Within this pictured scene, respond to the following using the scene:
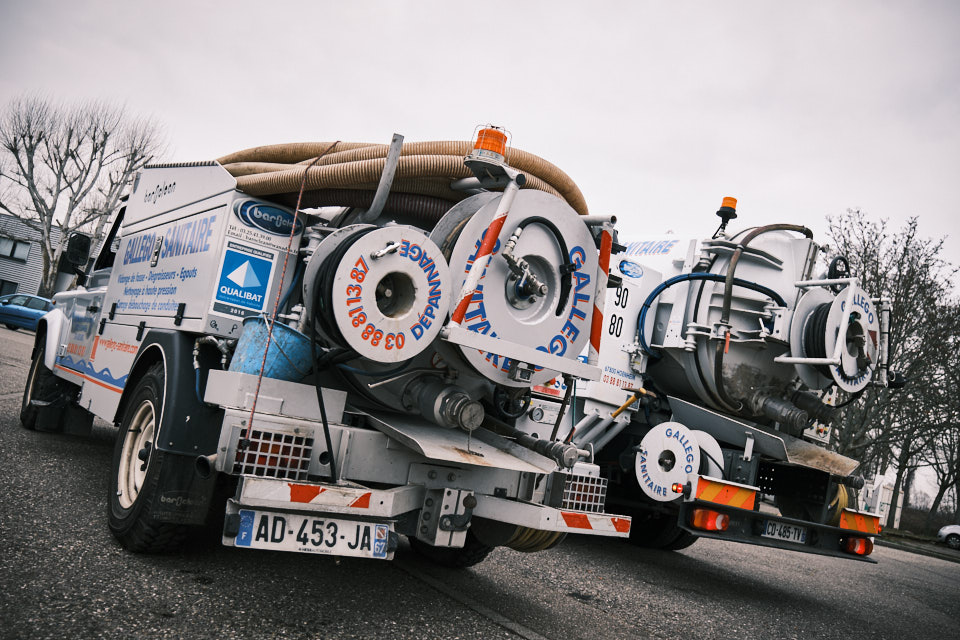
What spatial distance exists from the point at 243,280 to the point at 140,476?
1.16m

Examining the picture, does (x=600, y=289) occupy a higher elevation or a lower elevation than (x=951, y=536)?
higher

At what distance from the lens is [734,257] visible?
5691mm

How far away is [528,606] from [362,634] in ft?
4.18

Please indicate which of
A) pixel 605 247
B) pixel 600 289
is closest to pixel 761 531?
pixel 600 289

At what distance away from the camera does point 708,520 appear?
17.0 feet

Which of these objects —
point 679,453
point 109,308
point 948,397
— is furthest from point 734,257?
point 948,397

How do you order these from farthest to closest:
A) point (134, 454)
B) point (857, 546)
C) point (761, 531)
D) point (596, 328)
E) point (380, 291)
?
point (857, 546) → point (761, 531) → point (134, 454) → point (596, 328) → point (380, 291)

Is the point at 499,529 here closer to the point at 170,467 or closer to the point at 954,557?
the point at 170,467

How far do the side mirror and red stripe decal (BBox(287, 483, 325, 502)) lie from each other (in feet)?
15.4

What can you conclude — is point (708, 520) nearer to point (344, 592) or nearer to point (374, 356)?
point (344, 592)

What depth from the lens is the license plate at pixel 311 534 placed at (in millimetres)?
2809

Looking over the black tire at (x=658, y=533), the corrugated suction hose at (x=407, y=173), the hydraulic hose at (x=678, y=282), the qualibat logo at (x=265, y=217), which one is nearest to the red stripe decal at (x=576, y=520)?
the corrugated suction hose at (x=407, y=173)

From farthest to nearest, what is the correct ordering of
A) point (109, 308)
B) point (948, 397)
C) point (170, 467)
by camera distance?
point (948, 397), point (109, 308), point (170, 467)

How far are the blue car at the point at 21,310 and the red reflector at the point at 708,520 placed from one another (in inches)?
962
